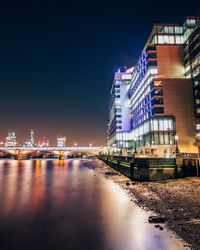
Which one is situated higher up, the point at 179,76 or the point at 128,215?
the point at 179,76

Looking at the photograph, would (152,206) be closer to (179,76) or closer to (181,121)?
(181,121)

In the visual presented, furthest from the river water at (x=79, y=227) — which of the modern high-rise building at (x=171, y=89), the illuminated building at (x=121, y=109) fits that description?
the illuminated building at (x=121, y=109)

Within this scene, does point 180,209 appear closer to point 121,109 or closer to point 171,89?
point 171,89

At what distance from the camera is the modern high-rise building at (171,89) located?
90750mm

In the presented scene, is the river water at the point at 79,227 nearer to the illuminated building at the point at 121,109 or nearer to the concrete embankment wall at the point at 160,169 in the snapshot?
the concrete embankment wall at the point at 160,169

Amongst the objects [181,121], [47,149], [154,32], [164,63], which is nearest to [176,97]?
[181,121]

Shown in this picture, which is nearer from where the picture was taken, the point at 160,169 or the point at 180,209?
the point at 180,209

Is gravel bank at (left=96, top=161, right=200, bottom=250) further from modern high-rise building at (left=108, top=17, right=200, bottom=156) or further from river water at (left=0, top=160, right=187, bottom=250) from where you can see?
modern high-rise building at (left=108, top=17, right=200, bottom=156)

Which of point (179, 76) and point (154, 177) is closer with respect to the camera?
point (154, 177)

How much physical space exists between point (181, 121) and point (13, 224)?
84.5 metres

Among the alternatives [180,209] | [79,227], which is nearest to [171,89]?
[180,209]

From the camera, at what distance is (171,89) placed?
92.0m

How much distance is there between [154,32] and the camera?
338ft

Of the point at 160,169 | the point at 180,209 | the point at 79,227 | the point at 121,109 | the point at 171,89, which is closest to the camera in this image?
the point at 79,227
